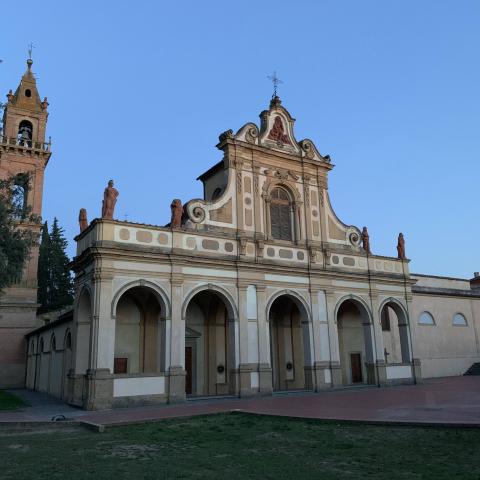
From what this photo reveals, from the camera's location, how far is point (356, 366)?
2927 cm

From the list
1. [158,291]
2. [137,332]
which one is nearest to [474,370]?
[137,332]

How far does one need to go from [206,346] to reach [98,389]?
777cm

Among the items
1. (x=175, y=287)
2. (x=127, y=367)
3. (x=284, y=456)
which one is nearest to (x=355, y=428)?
(x=284, y=456)

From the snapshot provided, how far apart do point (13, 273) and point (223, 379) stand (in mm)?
11797

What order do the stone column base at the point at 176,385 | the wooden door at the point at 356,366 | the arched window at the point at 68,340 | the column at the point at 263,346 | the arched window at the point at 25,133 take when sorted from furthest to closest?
the arched window at the point at 25,133 → the wooden door at the point at 356,366 → the arched window at the point at 68,340 → the column at the point at 263,346 → the stone column base at the point at 176,385

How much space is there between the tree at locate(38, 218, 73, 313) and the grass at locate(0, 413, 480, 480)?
1783 inches

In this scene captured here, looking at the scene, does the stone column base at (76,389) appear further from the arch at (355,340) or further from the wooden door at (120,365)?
the arch at (355,340)

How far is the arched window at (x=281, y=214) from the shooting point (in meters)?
25.9

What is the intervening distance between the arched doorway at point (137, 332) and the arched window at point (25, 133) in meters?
24.0

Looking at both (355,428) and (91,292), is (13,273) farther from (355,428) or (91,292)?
(355,428)

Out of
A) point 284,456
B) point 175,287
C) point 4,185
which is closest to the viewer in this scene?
point 284,456

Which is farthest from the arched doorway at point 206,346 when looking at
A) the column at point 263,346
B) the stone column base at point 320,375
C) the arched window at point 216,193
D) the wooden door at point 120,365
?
the arched window at point 216,193

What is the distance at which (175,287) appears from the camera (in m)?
21.2

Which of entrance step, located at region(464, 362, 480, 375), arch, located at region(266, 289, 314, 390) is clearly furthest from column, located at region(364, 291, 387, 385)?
entrance step, located at region(464, 362, 480, 375)
